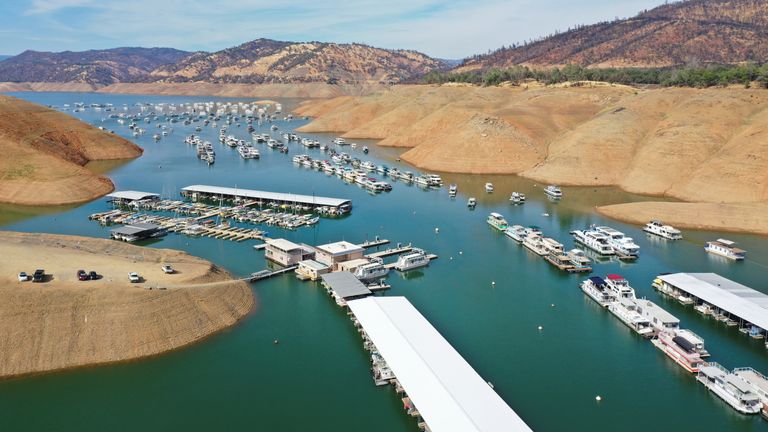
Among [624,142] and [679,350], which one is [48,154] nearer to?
[679,350]

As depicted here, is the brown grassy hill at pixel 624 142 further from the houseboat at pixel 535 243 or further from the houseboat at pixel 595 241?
the houseboat at pixel 535 243

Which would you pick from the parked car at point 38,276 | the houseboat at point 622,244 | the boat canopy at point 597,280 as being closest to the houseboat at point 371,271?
the boat canopy at point 597,280

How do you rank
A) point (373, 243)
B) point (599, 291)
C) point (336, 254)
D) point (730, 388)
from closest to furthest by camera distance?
point (730, 388) → point (599, 291) → point (336, 254) → point (373, 243)

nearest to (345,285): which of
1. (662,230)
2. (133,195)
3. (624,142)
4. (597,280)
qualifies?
(597,280)

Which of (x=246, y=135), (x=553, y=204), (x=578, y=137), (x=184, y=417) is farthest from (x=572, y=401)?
(x=246, y=135)

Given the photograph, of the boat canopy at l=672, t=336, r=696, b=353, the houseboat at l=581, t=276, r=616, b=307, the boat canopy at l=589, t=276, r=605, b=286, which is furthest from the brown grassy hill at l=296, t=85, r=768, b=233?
the boat canopy at l=672, t=336, r=696, b=353

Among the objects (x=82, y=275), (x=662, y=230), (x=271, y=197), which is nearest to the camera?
(x=82, y=275)

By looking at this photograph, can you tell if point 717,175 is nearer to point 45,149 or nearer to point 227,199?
point 227,199
